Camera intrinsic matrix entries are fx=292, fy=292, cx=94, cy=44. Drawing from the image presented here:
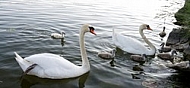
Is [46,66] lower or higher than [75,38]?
higher

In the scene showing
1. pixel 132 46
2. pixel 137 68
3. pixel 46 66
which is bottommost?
pixel 137 68

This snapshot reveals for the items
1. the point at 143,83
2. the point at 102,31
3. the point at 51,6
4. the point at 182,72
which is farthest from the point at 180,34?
the point at 51,6

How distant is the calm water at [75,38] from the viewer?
7656 millimetres

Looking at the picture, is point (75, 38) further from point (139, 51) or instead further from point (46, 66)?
point (46, 66)

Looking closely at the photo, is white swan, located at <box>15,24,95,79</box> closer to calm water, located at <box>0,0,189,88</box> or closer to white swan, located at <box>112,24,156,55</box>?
calm water, located at <box>0,0,189,88</box>

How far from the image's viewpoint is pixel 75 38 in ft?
38.9

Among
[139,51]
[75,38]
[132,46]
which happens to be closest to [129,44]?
[132,46]

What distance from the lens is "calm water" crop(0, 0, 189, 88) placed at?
766cm

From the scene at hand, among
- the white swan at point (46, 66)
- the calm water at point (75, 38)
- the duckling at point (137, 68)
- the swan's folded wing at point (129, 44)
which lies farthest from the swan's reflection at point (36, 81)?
the swan's folded wing at point (129, 44)

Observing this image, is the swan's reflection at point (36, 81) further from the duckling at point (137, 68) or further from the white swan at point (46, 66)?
the duckling at point (137, 68)

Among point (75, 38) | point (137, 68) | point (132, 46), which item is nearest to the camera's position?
point (137, 68)

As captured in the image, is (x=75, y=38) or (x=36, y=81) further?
(x=75, y=38)

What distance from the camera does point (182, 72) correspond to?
27.8 feet

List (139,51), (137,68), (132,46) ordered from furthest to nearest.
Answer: (132,46), (139,51), (137,68)
